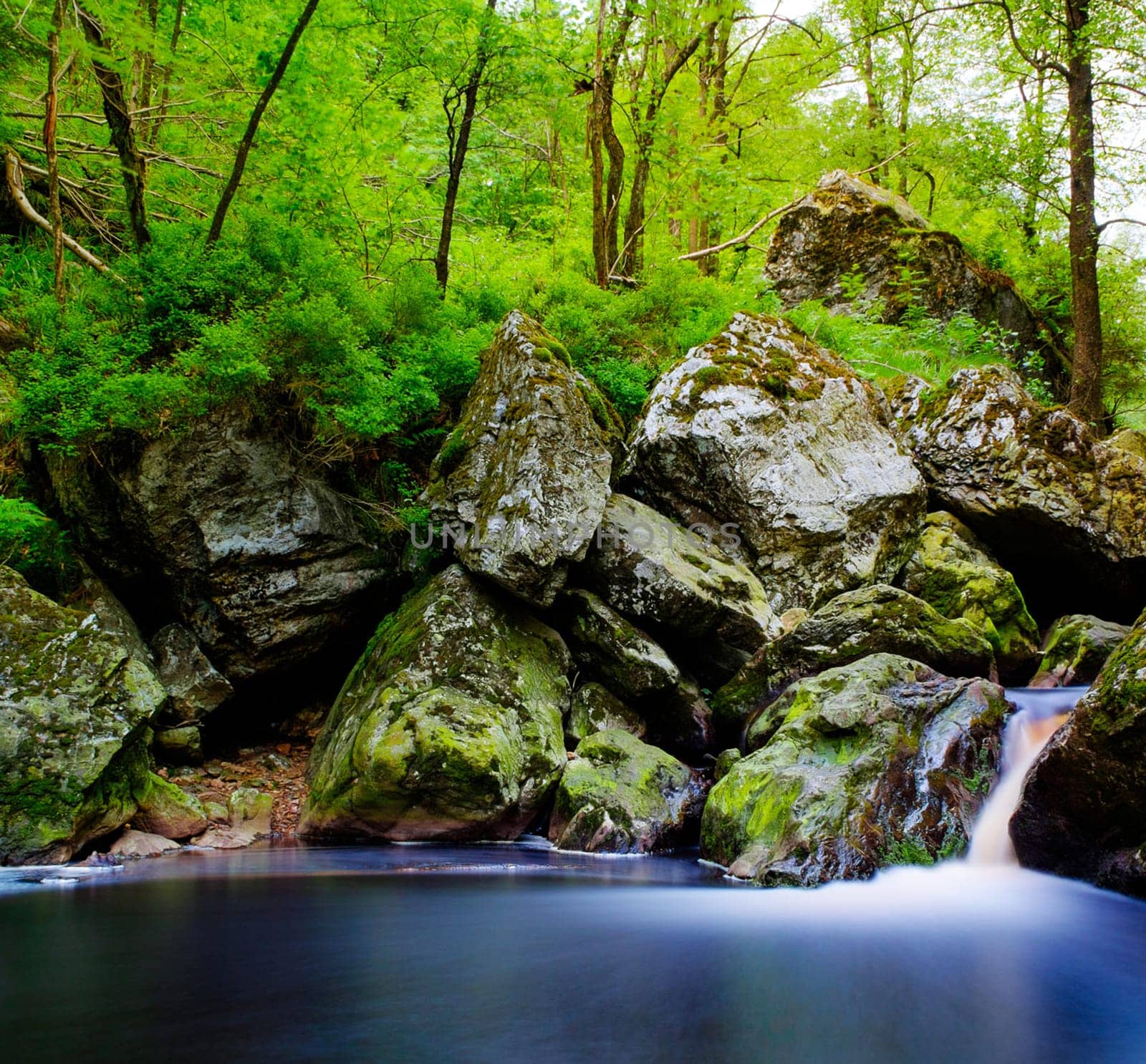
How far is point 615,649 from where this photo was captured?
27.2ft

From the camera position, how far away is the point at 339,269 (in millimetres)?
9102

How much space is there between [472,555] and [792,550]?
4.03m

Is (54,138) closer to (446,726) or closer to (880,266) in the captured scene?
(446,726)

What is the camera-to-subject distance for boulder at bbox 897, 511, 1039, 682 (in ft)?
29.9

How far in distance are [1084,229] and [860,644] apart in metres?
9.16

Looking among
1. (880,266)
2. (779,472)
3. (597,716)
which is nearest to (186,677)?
(597,716)

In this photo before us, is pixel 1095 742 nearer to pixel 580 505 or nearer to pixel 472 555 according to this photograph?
pixel 580 505

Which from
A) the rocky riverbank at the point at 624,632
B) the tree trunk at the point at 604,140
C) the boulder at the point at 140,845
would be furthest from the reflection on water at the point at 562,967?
the tree trunk at the point at 604,140

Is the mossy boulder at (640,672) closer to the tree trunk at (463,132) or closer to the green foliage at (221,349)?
the green foliage at (221,349)

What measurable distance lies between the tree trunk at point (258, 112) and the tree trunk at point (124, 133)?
84 centimetres

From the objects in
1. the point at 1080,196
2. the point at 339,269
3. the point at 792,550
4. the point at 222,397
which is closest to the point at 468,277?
the point at 339,269

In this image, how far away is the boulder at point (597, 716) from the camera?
26.1ft

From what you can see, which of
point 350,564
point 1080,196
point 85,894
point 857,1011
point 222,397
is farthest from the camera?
point 1080,196

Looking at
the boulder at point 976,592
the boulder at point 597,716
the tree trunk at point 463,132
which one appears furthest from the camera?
the tree trunk at point 463,132
